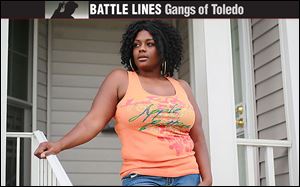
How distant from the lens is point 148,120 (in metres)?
2.55

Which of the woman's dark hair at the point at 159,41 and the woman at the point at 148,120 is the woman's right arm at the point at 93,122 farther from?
the woman's dark hair at the point at 159,41

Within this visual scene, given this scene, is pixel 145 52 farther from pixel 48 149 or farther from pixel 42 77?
pixel 42 77

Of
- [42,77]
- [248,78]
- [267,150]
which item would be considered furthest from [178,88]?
[42,77]

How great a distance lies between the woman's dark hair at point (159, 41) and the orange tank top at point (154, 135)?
26 centimetres

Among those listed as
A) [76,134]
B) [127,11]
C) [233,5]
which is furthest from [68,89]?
[76,134]

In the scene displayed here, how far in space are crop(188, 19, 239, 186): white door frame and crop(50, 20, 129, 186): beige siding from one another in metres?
2.59

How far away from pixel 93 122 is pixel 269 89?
7.26ft

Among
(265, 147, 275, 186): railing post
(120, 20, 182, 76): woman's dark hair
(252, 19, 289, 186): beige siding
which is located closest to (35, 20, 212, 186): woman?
(120, 20, 182, 76): woman's dark hair

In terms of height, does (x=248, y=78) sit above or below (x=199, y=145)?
above

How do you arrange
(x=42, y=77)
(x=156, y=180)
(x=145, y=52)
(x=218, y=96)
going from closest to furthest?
(x=156, y=180) → (x=145, y=52) → (x=218, y=96) → (x=42, y=77)

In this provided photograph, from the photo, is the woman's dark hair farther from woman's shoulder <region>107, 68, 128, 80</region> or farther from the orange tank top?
the orange tank top

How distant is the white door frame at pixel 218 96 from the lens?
11.2ft

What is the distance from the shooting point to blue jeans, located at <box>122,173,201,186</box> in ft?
8.13

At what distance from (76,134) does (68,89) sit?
3.44m
